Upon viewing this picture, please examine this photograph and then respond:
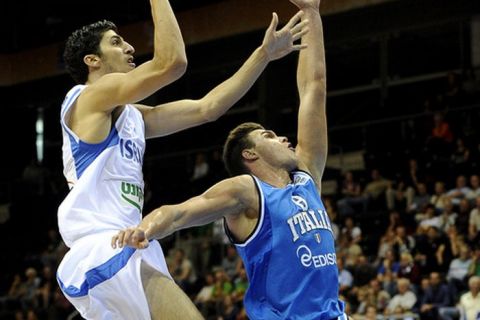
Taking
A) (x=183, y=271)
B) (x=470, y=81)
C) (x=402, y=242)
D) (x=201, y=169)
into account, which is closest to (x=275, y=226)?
(x=402, y=242)

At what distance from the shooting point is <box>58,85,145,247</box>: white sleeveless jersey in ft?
18.0

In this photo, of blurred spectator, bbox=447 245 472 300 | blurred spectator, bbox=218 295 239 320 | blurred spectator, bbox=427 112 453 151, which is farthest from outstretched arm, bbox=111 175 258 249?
blurred spectator, bbox=427 112 453 151

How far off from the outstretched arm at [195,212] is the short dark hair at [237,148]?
332 millimetres

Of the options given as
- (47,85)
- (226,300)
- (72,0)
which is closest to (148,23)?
(72,0)

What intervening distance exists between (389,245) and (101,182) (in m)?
11.1

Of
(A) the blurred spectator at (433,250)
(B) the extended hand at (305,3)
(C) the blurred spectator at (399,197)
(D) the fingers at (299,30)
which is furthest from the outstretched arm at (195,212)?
(C) the blurred spectator at (399,197)

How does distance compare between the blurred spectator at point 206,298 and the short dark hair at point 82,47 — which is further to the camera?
the blurred spectator at point 206,298

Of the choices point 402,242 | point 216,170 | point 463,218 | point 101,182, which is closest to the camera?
point 101,182

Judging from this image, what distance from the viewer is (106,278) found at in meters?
5.34

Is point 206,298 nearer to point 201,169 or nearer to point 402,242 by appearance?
point 402,242

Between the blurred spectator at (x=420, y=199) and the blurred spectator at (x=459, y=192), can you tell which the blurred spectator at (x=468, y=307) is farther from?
the blurred spectator at (x=420, y=199)

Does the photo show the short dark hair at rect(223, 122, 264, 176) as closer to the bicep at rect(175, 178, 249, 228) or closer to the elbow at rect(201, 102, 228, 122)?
the elbow at rect(201, 102, 228, 122)

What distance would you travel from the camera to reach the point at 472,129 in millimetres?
19672

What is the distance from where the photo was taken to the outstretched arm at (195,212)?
4.91 metres
